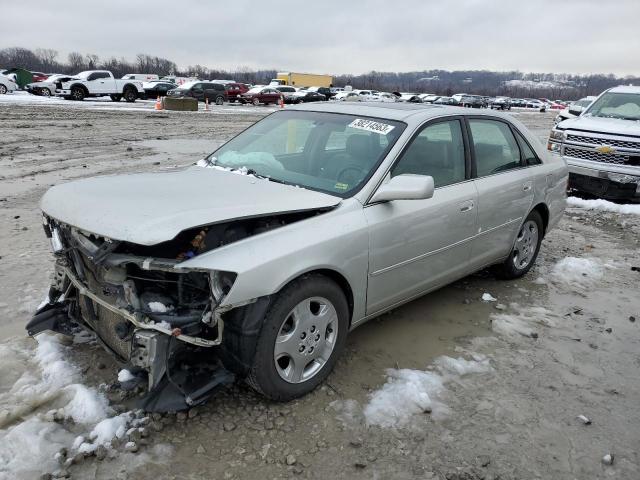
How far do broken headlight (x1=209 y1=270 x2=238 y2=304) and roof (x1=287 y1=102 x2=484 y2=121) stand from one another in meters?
1.90

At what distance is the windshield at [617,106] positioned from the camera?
31.6ft

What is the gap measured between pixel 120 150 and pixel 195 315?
10.2m

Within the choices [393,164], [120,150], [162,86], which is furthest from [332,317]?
[162,86]

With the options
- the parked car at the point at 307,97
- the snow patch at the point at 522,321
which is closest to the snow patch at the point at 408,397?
the snow patch at the point at 522,321

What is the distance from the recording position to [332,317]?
3135 mm

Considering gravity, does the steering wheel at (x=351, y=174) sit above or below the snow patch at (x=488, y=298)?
above

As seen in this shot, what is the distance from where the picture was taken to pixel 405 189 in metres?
3.18

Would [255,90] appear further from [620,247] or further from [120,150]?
[620,247]

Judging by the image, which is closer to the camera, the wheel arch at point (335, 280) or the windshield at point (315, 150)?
the wheel arch at point (335, 280)

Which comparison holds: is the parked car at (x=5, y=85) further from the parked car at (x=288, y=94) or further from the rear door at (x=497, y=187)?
the rear door at (x=497, y=187)

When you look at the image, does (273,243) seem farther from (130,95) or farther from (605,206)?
(130,95)

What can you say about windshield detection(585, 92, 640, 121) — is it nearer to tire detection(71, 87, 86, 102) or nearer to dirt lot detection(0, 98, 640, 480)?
dirt lot detection(0, 98, 640, 480)

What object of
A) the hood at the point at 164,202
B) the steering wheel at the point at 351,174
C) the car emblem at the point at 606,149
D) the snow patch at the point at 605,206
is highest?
the steering wheel at the point at 351,174

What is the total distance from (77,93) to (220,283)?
31191 millimetres
